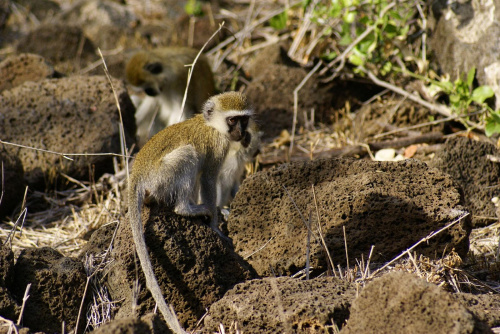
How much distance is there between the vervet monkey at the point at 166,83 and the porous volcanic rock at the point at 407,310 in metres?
6.07

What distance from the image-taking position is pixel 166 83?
31.1ft

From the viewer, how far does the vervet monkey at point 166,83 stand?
9.23m

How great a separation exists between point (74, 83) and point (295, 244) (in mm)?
4618

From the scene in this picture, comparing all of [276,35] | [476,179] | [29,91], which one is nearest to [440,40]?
[476,179]

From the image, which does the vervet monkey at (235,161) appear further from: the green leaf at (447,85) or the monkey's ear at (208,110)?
the green leaf at (447,85)

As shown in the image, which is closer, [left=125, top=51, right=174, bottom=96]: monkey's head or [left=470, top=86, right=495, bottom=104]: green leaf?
[left=470, top=86, right=495, bottom=104]: green leaf

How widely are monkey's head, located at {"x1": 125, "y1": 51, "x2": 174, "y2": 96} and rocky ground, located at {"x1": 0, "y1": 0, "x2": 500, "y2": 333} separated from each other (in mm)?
991

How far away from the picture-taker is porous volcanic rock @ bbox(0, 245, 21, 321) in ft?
13.8

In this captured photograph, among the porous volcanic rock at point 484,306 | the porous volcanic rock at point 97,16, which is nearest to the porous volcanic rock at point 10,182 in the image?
the porous volcanic rock at point 484,306

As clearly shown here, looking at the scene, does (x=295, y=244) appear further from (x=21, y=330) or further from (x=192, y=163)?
(x=21, y=330)

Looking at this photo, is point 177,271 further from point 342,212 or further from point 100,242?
point 342,212

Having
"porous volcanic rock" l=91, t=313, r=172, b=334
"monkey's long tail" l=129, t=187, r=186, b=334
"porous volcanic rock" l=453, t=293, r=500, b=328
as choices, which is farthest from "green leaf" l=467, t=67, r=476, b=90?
"porous volcanic rock" l=91, t=313, r=172, b=334

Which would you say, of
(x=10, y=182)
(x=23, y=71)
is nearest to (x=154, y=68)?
(x=23, y=71)

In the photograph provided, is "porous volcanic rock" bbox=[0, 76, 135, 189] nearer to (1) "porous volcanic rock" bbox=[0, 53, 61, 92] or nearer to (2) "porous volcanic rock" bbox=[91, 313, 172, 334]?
(1) "porous volcanic rock" bbox=[0, 53, 61, 92]
